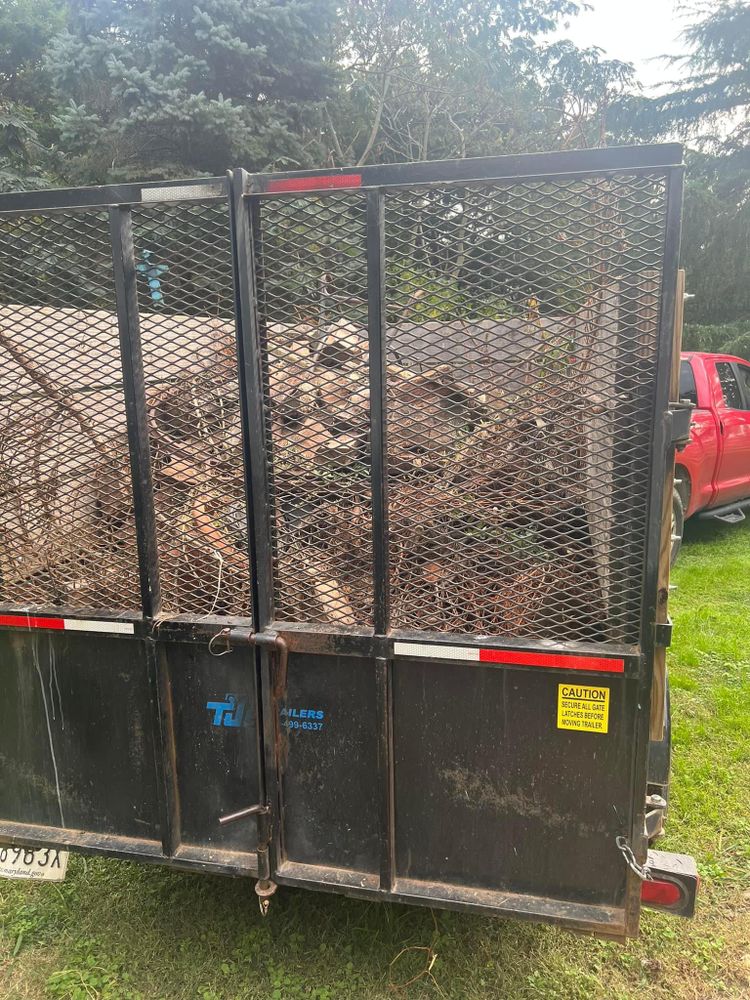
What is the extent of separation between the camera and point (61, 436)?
2.49 meters

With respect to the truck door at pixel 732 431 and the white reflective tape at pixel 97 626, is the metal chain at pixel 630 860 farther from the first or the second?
the truck door at pixel 732 431

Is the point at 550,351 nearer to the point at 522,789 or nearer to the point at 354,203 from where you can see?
the point at 354,203

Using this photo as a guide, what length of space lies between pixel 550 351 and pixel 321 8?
10.6 meters

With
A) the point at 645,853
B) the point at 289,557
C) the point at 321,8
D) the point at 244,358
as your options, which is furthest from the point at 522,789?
the point at 321,8

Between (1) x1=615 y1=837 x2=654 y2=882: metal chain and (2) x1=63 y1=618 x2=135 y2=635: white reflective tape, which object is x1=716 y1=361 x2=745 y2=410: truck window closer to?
(1) x1=615 y1=837 x2=654 y2=882: metal chain

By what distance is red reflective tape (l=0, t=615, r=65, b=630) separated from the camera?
231cm

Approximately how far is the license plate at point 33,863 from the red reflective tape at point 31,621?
78cm

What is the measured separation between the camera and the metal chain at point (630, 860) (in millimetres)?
1957

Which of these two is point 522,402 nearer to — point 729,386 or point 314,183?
point 314,183

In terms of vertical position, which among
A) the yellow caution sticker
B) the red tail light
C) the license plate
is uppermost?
the yellow caution sticker

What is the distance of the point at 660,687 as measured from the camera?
2088mm

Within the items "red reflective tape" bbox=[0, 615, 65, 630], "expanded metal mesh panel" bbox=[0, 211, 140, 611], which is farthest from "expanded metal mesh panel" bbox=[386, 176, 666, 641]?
"red reflective tape" bbox=[0, 615, 65, 630]

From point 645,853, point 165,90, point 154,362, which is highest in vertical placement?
point 165,90

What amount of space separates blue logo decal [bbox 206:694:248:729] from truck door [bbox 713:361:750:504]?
261 inches
